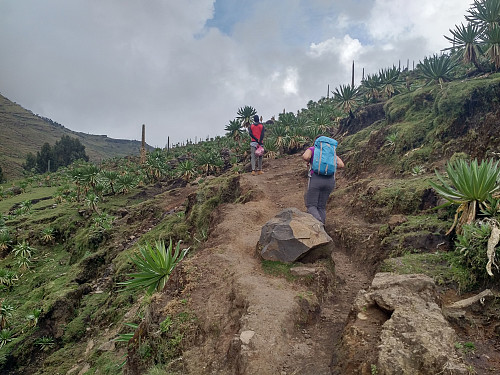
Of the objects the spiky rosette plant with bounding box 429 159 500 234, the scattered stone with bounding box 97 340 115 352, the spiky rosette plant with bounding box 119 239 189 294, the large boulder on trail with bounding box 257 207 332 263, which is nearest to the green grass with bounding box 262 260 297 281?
the large boulder on trail with bounding box 257 207 332 263

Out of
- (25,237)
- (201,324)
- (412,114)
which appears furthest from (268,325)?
(25,237)

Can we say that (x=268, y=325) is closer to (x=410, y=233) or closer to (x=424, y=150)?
(x=410, y=233)

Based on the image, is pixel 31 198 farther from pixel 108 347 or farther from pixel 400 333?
pixel 400 333

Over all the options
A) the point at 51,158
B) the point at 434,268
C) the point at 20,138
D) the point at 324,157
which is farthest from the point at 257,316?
the point at 20,138

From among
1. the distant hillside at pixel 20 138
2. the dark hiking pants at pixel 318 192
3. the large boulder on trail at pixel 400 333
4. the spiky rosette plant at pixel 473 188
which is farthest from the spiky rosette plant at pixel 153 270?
the distant hillside at pixel 20 138

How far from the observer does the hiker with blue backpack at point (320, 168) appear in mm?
5969

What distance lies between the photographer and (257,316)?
3658 millimetres

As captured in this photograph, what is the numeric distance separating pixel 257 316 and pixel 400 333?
156 cm

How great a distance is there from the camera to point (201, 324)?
393cm

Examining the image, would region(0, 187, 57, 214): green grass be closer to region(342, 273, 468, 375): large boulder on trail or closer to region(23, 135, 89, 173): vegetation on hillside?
region(23, 135, 89, 173): vegetation on hillside

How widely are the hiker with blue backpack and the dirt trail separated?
3.73 feet

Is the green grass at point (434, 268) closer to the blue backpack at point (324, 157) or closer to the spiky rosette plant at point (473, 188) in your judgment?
the spiky rosette plant at point (473, 188)

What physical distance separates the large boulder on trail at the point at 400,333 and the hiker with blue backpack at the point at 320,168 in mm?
2857

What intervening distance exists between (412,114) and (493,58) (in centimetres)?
287
